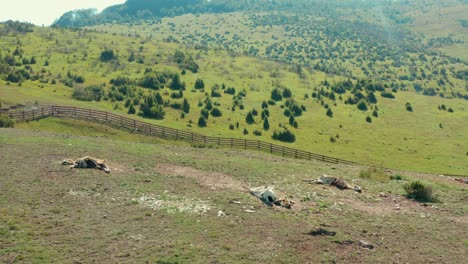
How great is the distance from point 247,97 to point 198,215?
88092mm

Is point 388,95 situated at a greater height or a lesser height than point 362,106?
greater

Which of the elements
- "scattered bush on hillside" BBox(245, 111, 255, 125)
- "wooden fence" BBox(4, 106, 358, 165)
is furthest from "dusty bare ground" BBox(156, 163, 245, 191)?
"scattered bush on hillside" BBox(245, 111, 255, 125)

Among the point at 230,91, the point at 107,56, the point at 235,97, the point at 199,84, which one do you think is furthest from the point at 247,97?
the point at 107,56

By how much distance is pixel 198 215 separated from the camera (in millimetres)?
24594

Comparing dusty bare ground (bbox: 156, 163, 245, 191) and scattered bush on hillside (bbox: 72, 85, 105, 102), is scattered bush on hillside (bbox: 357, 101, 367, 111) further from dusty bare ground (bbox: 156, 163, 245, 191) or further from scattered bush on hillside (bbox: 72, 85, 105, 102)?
dusty bare ground (bbox: 156, 163, 245, 191)

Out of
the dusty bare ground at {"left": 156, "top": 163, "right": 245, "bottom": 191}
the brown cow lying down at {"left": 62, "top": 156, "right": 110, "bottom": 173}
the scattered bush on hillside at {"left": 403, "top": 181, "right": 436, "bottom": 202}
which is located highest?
the brown cow lying down at {"left": 62, "top": 156, "right": 110, "bottom": 173}

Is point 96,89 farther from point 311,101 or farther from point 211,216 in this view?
point 211,216

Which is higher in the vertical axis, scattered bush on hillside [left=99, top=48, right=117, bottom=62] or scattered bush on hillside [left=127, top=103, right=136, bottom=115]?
scattered bush on hillside [left=99, top=48, right=117, bottom=62]

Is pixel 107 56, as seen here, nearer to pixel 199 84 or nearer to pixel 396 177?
pixel 199 84

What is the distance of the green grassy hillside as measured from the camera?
82.4 meters

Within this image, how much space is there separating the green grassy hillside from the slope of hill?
4224 cm

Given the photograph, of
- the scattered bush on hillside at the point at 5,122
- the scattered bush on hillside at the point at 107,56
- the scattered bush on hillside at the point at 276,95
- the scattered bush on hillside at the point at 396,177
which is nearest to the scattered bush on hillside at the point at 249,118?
the scattered bush on hillside at the point at 276,95

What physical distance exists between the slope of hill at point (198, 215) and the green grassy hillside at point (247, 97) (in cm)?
4224

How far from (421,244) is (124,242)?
1573 centimetres
